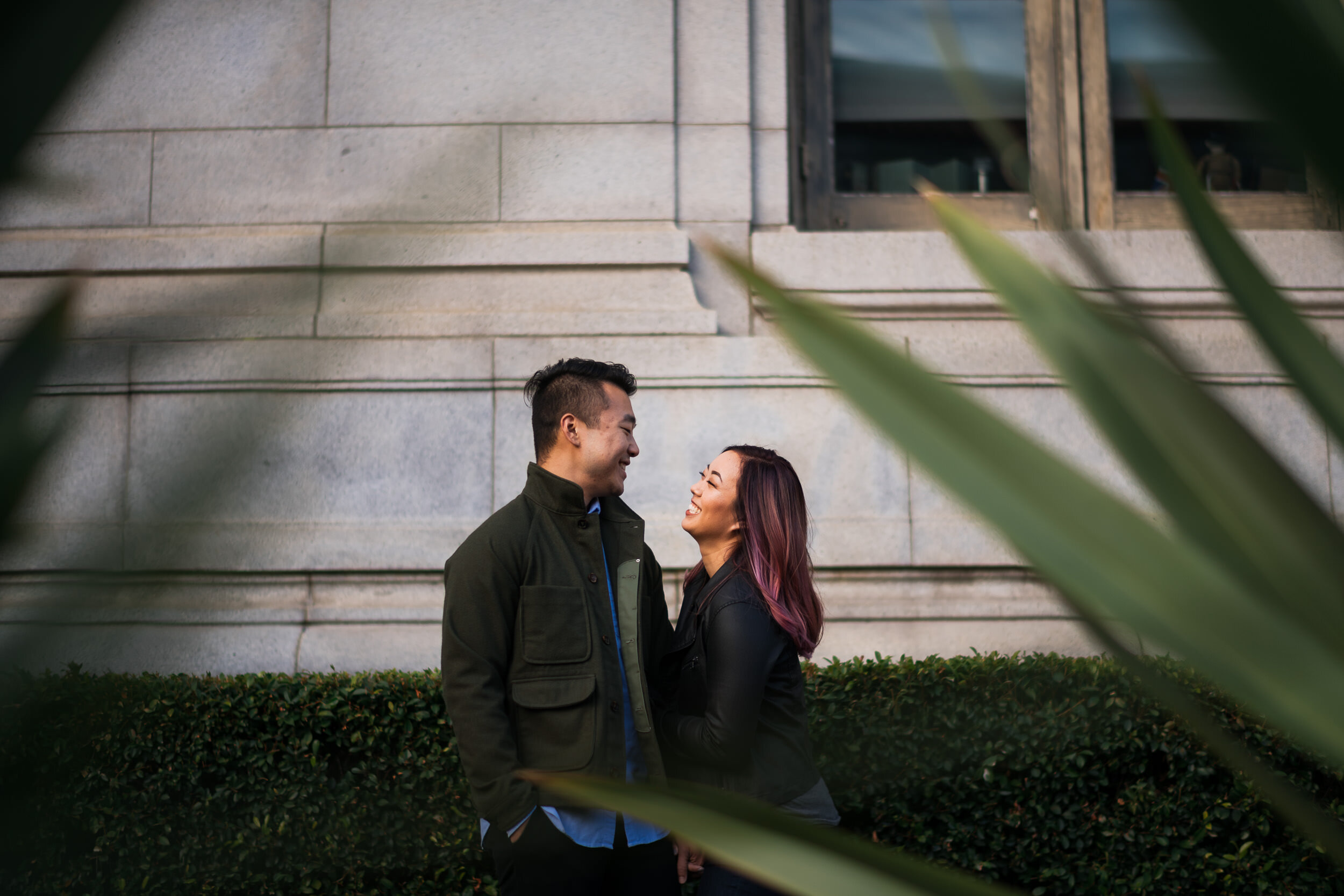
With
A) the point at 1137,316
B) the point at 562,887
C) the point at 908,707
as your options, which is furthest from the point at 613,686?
the point at 1137,316

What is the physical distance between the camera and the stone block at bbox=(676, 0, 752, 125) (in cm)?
596

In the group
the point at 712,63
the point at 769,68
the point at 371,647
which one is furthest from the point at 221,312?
the point at 769,68

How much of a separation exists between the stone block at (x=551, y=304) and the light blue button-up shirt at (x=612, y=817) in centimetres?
277

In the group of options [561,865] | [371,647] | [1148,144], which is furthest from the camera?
[1148,144]

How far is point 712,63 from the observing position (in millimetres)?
5969

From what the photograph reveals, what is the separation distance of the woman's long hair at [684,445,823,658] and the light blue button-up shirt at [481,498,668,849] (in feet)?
1.43

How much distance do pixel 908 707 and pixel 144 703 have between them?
14.1 feet

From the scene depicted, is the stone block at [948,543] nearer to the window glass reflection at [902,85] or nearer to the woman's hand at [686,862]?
the window glass reflection at [902,85]

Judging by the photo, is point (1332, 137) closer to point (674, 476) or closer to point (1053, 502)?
point (1053, 502)

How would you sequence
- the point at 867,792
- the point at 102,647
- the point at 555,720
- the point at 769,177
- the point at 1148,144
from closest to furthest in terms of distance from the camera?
1. the point at 102,647
2. the point at 555,720
3. the point at 867,792
4. the point at 769,177
5. the point at 1148,144

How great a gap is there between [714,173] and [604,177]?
0.64m

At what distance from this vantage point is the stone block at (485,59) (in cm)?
588

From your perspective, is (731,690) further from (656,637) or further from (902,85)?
(902,85)

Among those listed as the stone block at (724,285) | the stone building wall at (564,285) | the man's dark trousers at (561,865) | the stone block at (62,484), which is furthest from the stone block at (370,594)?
the stone block at (62,484)
